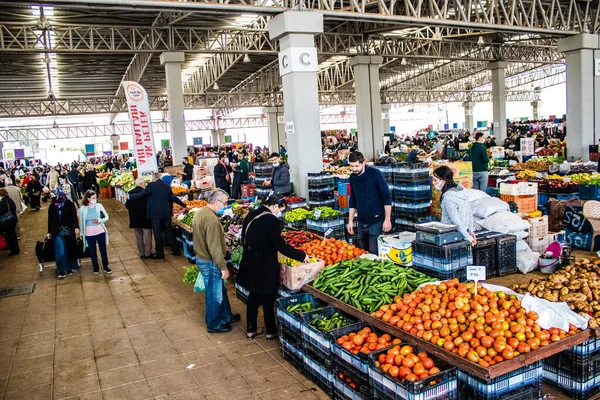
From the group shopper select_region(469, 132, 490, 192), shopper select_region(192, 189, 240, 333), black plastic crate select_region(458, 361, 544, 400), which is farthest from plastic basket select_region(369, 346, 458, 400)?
shopper select_region(469, 132, 490, 192)

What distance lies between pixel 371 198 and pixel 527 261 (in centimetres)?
266

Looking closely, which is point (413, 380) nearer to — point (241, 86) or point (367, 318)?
point (367, 318)

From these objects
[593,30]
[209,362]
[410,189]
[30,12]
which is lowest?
Answer: [209,362]

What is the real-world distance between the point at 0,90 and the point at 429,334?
31.8 metres

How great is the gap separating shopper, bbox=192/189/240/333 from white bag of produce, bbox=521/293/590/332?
3.14 meters

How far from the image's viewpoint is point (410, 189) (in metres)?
8.91

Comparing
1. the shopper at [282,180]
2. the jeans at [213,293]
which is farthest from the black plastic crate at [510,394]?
the shopper at [282,180]

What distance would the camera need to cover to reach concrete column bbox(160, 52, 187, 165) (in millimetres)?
17781

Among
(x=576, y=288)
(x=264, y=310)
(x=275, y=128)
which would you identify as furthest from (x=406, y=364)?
(x=275, y=128)

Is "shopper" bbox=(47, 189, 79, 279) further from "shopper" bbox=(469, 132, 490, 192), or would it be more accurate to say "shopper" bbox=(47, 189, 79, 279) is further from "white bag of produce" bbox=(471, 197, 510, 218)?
"shopper" bbox=(469, 132, 490, 192)

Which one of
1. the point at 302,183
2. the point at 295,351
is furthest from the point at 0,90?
the point at 295,351

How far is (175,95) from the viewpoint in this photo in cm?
1797

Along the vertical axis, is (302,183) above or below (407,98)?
below

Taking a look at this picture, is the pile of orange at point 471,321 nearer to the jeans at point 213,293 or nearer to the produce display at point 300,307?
the produce display at point 300,307
